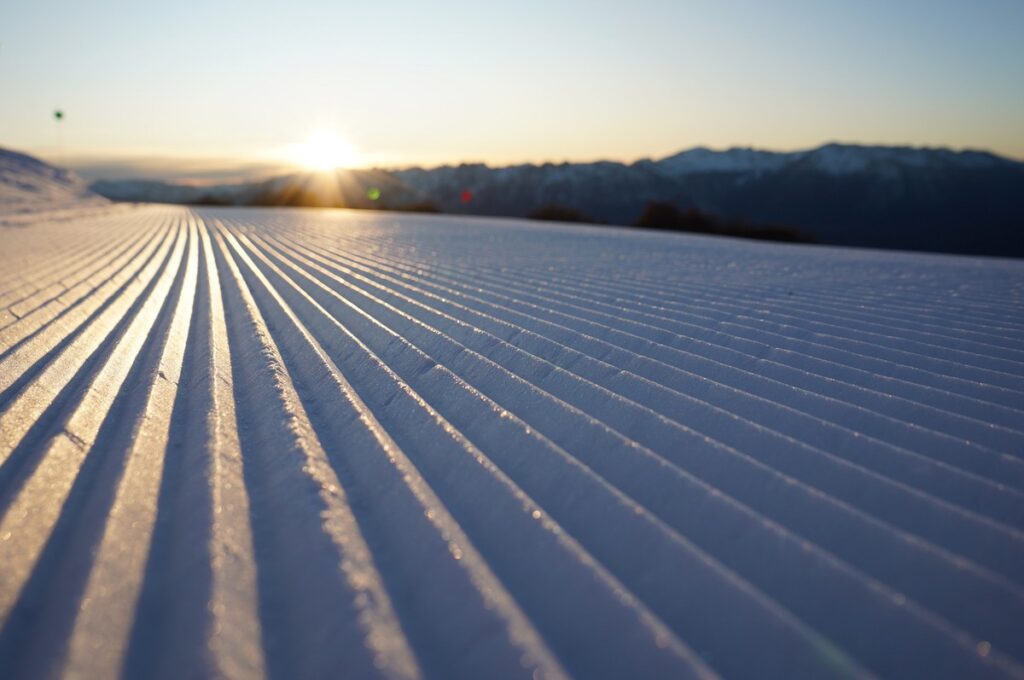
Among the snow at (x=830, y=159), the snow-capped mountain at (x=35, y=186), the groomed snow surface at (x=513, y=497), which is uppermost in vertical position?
the snow at (x=830, y=159)

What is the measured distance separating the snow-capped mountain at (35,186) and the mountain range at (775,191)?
13.5 m

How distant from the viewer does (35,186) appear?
1150 inches

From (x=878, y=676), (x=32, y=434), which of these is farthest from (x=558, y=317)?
(x=878, y=676)

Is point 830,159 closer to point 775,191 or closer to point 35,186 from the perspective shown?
point 775,191

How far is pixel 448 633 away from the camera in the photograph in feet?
4.22

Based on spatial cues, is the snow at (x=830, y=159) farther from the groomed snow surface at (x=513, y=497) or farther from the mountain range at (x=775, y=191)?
the groomed snow surface at (x=513, y=497)

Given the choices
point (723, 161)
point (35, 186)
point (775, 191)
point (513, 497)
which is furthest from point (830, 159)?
point (513, 497)

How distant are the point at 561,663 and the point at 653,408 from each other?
4.64ft

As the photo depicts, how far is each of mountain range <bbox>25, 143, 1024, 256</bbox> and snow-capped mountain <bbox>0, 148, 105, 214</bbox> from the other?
1346cm

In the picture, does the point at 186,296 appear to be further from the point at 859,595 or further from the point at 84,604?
the point at 859,595

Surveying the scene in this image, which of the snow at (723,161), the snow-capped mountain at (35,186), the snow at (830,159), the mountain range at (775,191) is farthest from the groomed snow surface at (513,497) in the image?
the snow at (723,161)

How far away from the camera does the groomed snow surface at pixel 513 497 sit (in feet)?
4.13

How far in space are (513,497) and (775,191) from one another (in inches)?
4128

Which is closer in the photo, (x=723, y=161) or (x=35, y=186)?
(x=35, y=186)
